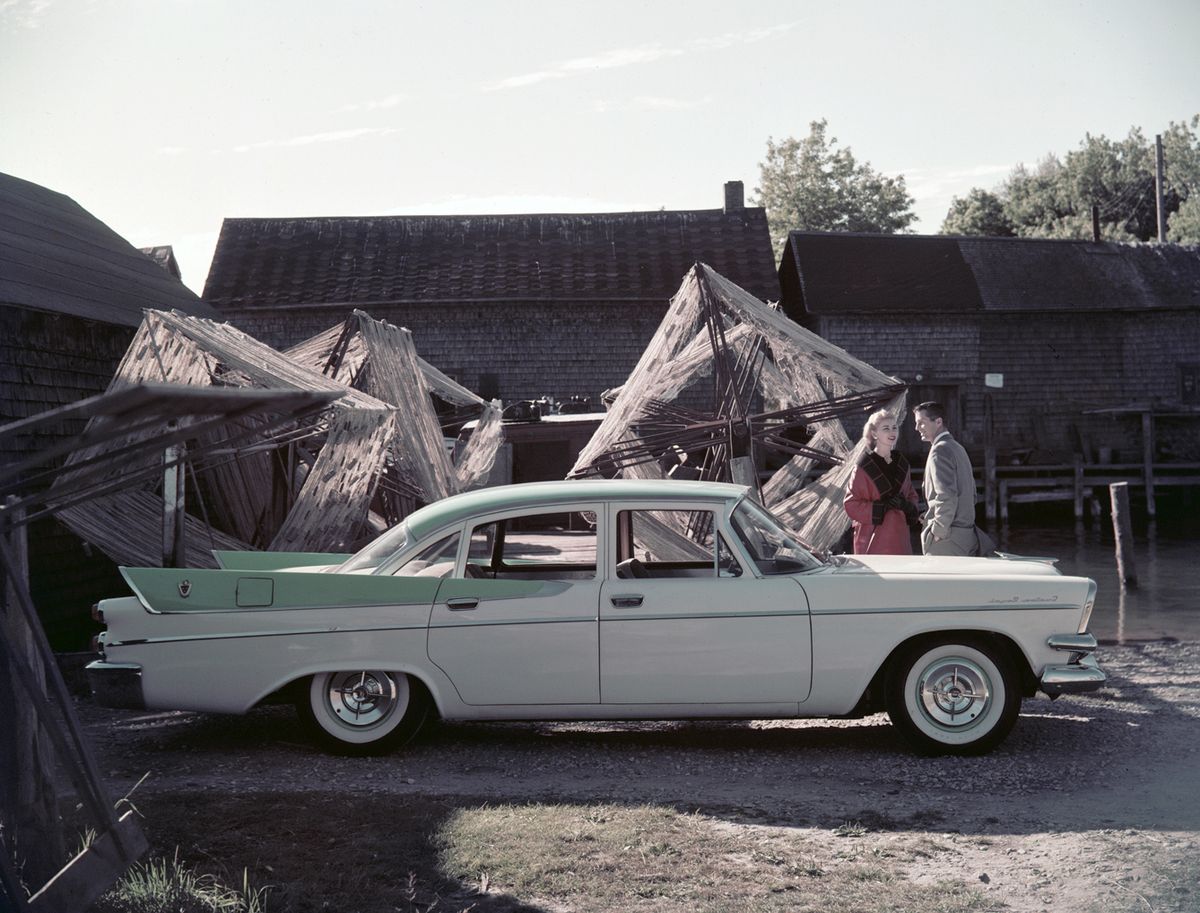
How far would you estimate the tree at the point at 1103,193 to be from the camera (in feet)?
198

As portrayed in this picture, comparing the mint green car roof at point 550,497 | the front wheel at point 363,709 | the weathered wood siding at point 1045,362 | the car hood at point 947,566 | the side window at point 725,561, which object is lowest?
the front wheel at point 363,709

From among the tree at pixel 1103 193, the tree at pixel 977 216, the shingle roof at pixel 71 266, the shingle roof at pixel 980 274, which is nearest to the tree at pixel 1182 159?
the tree at pixel 1103 193

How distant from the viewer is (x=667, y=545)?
346 inches

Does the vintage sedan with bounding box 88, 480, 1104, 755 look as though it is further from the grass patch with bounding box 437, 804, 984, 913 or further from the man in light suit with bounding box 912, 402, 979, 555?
the man in light suit with bounding box 912, 402, 979, 555

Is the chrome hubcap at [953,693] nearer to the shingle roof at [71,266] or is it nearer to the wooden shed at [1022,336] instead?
the shingle roof at [71,266]

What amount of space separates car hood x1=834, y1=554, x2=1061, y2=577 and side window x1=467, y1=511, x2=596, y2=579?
4.77 feet

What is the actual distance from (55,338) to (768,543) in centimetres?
882

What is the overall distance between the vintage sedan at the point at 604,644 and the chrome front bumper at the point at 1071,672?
11 mm

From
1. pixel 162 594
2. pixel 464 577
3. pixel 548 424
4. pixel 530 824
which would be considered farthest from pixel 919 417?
pixel 548 424

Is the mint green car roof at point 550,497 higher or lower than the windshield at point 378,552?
higher

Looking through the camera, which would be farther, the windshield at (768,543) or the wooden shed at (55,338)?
the wooden shed at (55,338)

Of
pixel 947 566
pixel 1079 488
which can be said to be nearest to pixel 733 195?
pixel 1079 488

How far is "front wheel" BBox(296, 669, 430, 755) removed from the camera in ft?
21.9

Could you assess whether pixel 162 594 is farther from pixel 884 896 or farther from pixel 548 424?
pixel 548 424
